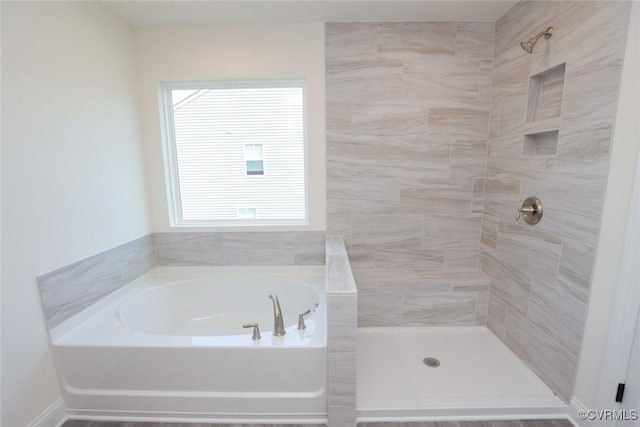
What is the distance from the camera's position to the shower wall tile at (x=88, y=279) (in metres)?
1.42

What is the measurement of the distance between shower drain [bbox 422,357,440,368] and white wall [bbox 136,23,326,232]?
68.1 inches

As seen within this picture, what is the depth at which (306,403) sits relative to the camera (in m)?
1.44

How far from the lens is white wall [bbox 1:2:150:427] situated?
124cm

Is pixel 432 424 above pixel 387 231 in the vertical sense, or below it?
below

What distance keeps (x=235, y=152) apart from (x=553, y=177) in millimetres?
2153

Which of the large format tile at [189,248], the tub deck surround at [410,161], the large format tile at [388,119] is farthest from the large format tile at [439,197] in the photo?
the large format tile at [189,248]

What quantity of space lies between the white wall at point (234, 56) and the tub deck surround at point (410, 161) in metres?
0.12

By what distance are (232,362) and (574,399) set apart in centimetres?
178

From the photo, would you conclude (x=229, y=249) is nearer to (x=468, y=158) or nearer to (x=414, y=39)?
(x=468, y=158)

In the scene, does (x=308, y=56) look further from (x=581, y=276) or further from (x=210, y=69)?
(x=581, y=276)

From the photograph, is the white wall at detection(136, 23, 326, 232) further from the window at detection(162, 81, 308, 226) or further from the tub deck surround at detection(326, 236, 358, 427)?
the tub deck surround at detection(326, 236, 358, 427)

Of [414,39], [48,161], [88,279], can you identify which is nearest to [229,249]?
[88,279]

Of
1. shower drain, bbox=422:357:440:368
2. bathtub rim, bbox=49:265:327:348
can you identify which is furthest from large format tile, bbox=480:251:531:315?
bathtub rim, bbox=49:265:327:348

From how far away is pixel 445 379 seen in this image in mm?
1701
